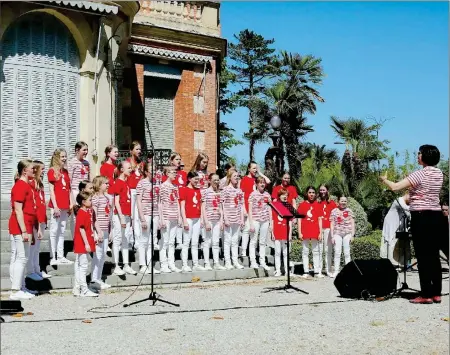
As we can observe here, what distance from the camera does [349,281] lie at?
395 inches

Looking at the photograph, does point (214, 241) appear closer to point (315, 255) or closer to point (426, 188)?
point (315, 255)

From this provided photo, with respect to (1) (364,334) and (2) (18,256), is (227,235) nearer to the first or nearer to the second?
(2) (18,256)

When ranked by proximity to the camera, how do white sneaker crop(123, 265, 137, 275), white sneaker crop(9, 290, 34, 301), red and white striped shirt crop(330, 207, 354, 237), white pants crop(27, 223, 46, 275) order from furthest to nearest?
red and white striped shirt crop(330, 207, 354, 237) → white sneaker crop(123, 265, 137, 275) → white pants crop(27, 223, 46, 275) → white sneaker crop(9, 290, 34, 301)

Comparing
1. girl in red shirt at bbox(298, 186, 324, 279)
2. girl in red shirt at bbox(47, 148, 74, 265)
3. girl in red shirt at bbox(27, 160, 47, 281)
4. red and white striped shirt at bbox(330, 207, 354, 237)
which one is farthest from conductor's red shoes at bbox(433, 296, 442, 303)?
girl in red shirt at bbox(47, 148, 74, 265)

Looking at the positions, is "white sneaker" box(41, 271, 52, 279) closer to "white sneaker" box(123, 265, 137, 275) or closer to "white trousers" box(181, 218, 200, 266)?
"white sneaker" box(123, 265, 137, 275)

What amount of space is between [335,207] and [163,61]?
9.10 metres

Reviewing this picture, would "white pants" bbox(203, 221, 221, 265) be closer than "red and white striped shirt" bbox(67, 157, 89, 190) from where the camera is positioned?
No

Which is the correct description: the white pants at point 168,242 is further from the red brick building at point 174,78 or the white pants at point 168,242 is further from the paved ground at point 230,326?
the red brick building at point 174,78

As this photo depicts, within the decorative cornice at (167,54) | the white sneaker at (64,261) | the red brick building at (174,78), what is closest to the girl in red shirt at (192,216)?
the white sneaker at (64,261)

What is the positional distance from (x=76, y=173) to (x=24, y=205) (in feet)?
8.38

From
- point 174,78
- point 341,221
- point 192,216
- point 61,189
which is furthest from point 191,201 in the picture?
point 174,78

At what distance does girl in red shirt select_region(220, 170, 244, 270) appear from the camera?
12914mm

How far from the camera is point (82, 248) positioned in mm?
10203

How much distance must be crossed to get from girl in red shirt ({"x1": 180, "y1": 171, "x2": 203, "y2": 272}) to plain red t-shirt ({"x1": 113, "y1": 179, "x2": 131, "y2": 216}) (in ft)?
3.40
